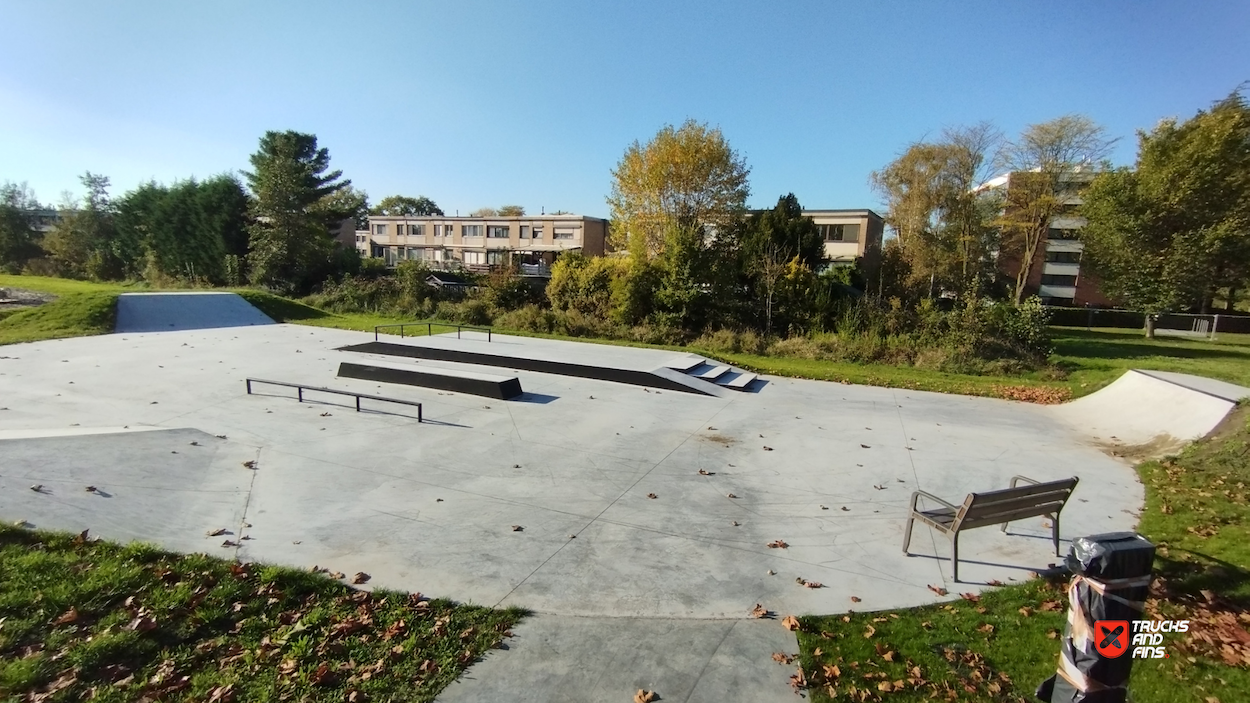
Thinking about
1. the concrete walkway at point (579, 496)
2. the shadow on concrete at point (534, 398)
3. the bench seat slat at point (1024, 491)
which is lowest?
the concrete walkway at point (579, 496)

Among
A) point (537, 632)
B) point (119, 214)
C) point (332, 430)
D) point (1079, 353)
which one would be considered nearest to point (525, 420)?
point (332, 430)

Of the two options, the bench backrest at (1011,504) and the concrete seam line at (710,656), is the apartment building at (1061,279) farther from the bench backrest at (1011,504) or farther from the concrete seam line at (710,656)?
the concrete seam line at (710,656)

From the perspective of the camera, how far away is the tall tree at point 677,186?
3091 centimetres

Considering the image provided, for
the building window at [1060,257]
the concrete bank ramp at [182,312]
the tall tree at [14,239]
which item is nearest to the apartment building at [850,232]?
the building window at [1060,257]

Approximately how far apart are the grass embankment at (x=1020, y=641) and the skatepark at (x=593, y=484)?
0.88 ft

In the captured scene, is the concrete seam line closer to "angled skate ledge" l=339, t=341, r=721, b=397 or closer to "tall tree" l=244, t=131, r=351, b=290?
"angled skate ledge" l=339, t=341, r=721, b=397

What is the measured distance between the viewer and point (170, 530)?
16.5 ft

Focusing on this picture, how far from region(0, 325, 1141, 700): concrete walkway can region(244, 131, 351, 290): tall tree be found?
23855 mm

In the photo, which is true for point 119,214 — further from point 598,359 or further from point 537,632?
point 537,632

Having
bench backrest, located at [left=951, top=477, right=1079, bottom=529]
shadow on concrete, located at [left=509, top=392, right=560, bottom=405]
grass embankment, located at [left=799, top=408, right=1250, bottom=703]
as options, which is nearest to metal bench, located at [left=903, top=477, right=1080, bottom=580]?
bench backrest, located at [left=951, top=477, right=1079, bottom=529]

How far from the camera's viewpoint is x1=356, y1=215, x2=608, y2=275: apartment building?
177 ft

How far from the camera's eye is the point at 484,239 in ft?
194

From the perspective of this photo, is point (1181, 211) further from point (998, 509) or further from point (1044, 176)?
point (998, 509)

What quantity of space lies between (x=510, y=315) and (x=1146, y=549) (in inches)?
911
